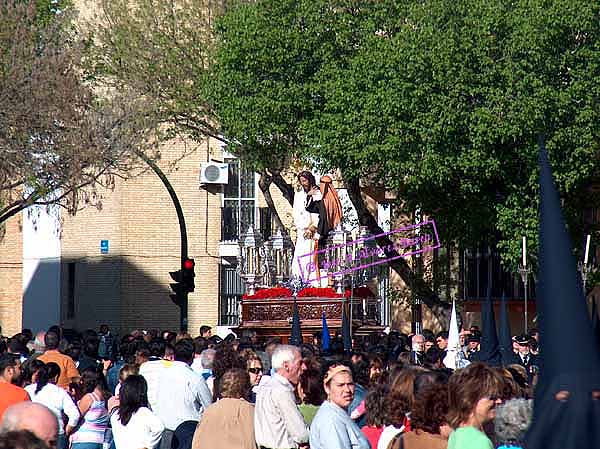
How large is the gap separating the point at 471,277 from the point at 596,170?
229 inches

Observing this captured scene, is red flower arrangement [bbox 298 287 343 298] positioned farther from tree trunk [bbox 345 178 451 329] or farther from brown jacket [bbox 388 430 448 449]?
brown jacket [bbox 388 430 448 449]

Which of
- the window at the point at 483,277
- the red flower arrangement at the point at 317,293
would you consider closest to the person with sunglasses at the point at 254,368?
the red flower arrangement at the point at 317,293

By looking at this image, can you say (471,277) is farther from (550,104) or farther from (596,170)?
(550,104)

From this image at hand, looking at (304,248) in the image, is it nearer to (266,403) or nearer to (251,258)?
(251,258)

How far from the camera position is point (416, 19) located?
29109 mm

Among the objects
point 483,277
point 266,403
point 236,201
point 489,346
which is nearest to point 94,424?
point 266,403

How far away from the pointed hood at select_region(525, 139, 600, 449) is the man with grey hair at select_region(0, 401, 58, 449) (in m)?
2.26

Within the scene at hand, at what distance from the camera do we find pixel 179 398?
11.7 m

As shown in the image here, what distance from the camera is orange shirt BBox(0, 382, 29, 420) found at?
33.7ft

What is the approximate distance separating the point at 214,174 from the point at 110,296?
4.42 m

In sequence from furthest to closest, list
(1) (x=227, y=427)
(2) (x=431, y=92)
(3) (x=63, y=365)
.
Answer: (2) (x=431, y=92), (3) (x=63, y=365), (1) (x=227, y=427)

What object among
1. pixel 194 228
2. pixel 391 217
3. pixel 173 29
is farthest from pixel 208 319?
pixel 173 29

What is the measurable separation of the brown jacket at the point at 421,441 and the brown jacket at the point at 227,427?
2256 millimetres

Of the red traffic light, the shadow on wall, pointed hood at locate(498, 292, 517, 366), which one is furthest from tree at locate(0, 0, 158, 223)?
the shadow on wall
